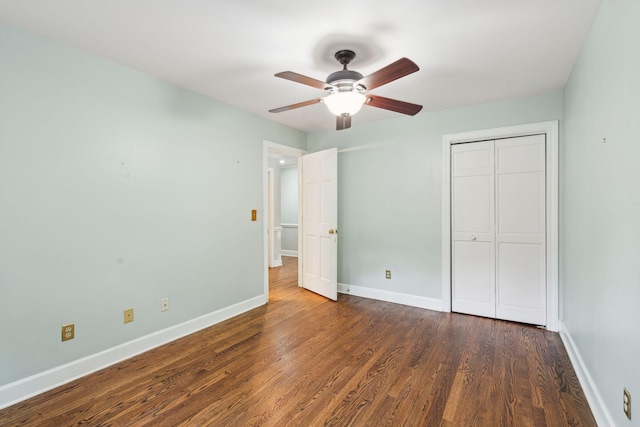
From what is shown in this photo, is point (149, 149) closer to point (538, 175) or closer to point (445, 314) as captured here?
point (445, 314)

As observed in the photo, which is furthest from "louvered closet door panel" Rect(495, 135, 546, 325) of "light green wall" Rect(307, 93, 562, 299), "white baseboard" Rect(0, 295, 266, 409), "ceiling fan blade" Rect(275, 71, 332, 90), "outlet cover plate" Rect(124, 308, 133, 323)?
"outlet cover plate" Rect(124, 308, 133, 323)

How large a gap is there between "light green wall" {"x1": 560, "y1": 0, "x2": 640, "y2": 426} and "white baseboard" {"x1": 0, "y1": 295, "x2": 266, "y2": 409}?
3134 millimetres

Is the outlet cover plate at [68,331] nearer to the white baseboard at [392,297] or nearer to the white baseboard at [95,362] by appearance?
the white baseboard at [95,362]

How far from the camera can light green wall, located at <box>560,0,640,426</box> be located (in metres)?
1.33

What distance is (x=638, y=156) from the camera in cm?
128

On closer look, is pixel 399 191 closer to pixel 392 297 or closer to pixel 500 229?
pixel 500 229

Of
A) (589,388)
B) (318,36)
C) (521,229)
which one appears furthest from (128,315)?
(521,229)

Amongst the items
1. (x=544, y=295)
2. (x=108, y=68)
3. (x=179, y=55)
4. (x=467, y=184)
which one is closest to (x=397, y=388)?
(x=544, y=295)

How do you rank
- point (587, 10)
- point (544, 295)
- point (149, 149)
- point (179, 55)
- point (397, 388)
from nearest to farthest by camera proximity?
1. point (587, 10)
2. point (397, 388)
3. point (179, 55)
4. point (149, 149)
5. point (544, 295)

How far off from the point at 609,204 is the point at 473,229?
187 centimetres

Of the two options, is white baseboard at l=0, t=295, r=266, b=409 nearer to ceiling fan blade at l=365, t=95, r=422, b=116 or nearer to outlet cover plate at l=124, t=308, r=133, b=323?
outlet cover plate at l=124, t=308, r=133, b=323

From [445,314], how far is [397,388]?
168 cm

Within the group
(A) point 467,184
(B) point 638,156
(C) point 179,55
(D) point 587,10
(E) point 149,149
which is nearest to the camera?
(B) point 638,156

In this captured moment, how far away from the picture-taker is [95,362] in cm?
233
